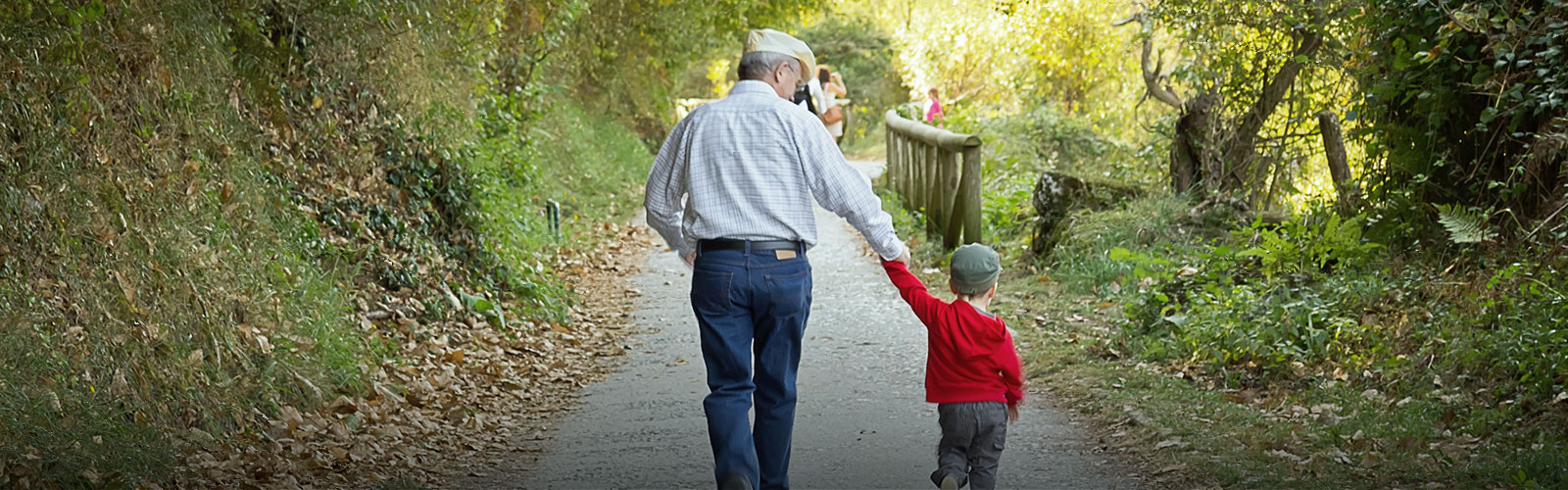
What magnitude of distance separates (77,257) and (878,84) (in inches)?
1212

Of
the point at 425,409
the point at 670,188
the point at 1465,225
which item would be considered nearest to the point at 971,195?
the point at 1465,225

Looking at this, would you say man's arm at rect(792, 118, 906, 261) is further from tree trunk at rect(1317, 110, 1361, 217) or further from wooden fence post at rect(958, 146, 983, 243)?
wooden fence post at rect(958, 146, 983, 243)

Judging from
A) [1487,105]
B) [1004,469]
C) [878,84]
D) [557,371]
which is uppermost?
[1487,105]

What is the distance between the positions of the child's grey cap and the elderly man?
10.0 inches

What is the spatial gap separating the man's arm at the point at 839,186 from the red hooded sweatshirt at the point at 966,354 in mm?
161

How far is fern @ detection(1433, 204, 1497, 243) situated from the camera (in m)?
6.75

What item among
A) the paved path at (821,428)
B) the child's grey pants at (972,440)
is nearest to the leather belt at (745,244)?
the child's grey pants at (972,440)

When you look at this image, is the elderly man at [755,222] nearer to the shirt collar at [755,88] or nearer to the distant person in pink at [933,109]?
the shirt collar at [755,88]

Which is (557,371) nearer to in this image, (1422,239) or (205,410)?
(205,410)

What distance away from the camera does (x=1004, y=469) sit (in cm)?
566

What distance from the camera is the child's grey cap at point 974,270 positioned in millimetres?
4430

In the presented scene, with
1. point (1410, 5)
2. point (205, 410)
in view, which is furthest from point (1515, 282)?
point (205, 410)

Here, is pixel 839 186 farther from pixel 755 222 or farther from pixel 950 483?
pixel 950 483

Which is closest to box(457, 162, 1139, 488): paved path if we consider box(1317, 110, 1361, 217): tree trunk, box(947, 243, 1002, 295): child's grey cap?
box(947, 243, 1002, 295): child's grey cap
